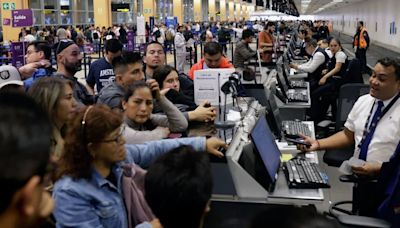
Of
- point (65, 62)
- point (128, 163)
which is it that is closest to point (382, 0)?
point (65, 62)

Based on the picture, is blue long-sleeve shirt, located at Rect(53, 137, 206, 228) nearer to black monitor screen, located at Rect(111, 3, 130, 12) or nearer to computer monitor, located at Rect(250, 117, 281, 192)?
computer monitor, located at Rect(250, 117, 281, 192)

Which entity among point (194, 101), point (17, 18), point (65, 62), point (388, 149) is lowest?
point (388, 149)

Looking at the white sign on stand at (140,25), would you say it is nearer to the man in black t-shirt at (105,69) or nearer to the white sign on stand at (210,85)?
the man in black t-shirt at (105,69)

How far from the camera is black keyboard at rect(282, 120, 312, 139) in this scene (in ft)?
14.0

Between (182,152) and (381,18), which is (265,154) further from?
(381,18)

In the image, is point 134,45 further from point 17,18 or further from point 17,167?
point 17,167

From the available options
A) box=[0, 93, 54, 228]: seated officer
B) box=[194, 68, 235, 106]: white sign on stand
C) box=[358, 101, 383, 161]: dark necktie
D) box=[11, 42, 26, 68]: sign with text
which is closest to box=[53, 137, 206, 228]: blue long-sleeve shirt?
box=[0, 93, 54, 228]: seated officer

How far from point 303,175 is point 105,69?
3.32m

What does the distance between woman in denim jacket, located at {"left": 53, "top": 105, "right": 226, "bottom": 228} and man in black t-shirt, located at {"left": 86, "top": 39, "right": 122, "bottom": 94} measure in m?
3.51

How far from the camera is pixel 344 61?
827 centimetres

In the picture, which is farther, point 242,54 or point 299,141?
point 242,54

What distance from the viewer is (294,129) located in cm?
453

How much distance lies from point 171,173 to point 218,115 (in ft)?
7.81

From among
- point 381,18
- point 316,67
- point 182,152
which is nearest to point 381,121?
point 182,152
